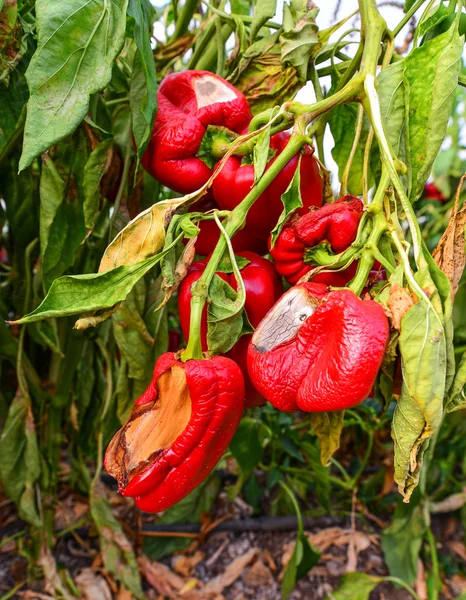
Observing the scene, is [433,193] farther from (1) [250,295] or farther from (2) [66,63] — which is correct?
(2) [66,63]

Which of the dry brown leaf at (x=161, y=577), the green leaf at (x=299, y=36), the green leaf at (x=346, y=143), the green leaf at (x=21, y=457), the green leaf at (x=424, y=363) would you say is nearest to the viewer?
the green leaf at (x=424, y=363)

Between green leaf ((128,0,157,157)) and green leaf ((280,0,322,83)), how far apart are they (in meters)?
0.17

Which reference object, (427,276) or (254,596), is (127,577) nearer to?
(254,596)

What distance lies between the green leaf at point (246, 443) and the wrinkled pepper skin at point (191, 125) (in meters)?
0.69

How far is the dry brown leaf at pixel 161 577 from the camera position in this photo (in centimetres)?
136

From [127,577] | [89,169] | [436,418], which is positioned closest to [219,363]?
[436,418]

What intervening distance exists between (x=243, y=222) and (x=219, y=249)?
0.13ft

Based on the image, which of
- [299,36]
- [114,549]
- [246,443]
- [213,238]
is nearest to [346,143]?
[299,36]

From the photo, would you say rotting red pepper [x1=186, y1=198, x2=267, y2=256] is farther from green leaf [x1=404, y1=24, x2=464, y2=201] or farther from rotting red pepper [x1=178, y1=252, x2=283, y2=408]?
green leaf [x1=404, y1=24, x2=464, y2=201]

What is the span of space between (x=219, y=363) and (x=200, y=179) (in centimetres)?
27

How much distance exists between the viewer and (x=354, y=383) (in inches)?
17.3

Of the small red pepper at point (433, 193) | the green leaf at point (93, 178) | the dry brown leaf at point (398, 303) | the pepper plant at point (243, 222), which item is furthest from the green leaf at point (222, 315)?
the small red pepper at point (433, 193)

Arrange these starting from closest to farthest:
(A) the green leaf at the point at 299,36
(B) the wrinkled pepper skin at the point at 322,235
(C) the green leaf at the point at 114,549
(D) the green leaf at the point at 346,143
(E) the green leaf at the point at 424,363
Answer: (E) the green leaf at the point at 424,363
(B) the wrinkled pepper skin at the point at 322,235
(A) the green leaf at the point at 299,36
(D) the green leaf at the point at 346,143
(C) the green leaf at the point at 114,549

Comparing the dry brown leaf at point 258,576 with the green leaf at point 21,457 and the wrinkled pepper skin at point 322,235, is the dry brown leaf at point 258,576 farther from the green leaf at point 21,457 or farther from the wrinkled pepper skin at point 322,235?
the wrinkled pepper skin at point 322,235
